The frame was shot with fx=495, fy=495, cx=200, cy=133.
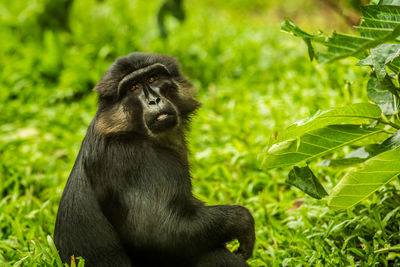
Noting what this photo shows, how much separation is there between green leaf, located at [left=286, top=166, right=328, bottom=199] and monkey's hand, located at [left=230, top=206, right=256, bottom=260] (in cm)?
32

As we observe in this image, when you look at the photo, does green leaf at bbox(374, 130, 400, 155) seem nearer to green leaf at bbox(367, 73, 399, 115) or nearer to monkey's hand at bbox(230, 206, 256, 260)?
green leaf at bbox(367, 73, 399, 115)

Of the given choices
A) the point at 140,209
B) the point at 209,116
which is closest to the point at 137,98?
the point at 140,209

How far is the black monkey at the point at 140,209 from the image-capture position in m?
2.63

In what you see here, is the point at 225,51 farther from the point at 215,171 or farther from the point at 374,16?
the point at 374,16

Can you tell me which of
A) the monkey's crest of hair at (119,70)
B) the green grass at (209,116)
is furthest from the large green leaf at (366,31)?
the monkey's crest of hair at (119,70)

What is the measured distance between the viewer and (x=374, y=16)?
2238mm

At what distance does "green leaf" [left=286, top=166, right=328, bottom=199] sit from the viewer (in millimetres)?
2762

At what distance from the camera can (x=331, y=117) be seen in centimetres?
259

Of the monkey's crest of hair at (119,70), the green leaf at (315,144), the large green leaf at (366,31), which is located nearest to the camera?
the large green leaf at (366,31)

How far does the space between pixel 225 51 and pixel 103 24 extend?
6.43 ft

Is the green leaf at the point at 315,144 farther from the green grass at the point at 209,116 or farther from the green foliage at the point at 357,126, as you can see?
the green grass at the point at 209,116

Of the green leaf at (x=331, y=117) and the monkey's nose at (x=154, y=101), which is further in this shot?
the monkey's nose at (x=154, y=101)

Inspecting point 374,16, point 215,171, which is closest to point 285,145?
point 374,16

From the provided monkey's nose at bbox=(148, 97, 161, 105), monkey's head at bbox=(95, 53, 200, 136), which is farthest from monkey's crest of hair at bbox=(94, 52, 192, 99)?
monkey's nose at bbox=(148, 97, 161, 105)
